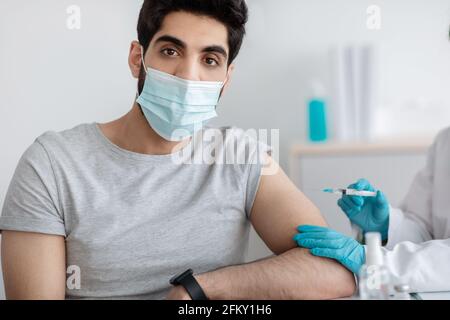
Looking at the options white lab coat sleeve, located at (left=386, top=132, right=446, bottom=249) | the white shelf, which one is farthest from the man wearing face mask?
the white shelf

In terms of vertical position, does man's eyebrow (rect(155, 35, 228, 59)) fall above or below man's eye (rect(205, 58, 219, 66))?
above

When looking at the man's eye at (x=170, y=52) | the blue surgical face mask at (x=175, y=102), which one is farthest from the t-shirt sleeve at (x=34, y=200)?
the man's eye at (x=170, y=52)

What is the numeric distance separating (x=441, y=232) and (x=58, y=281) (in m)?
1.14

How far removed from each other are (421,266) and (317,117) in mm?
905

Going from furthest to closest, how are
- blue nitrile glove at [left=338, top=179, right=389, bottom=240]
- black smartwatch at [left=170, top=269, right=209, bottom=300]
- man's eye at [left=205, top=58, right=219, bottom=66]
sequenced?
blue nitrile glove at [left=338, top=179, right=389, bottom=240] < man's eye at [left=205, top=58, right=219, bottom=66] < black smartwatch at [left=170, top=269, right=209, bottom=300]

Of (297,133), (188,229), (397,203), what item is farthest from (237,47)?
(397,203)

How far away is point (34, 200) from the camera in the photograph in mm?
1231

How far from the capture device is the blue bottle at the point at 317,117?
6.61 feet

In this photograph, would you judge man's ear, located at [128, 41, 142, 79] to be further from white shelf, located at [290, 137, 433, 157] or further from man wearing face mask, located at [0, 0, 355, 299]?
white shelf, located at [290, 137, 433, 157]

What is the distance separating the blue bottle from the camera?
2.02 meters

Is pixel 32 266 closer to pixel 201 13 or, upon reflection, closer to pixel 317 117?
pixel 201 13

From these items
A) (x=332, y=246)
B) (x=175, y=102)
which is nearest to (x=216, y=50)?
(x=175, y=102)

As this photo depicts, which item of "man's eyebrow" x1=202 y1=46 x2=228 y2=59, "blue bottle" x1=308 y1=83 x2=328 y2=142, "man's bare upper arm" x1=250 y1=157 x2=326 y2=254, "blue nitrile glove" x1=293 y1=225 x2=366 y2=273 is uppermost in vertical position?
"man's eyebrow" x1=202 y1=46 x2=228 y2=59

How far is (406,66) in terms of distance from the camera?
2.05 m
